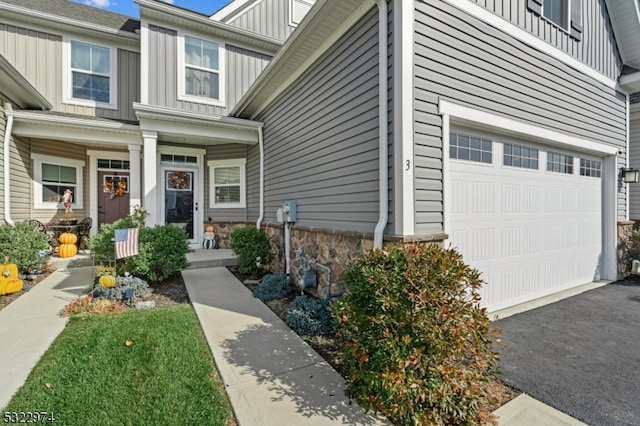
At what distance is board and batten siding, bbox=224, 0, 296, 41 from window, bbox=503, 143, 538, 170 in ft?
24.4

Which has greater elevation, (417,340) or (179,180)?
(179,180)

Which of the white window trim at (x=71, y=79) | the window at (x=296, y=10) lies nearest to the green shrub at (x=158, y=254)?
the white window trim at (x=71, y=79)

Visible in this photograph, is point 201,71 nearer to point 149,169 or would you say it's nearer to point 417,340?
point 149,169

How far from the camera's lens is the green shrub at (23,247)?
16.8 feet

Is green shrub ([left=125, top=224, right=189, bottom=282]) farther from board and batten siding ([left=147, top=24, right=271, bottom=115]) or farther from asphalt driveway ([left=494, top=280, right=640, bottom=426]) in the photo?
asphalt driveway ([left=494, top=280, right=640, bottom=426])

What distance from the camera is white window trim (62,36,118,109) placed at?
757 centimetres

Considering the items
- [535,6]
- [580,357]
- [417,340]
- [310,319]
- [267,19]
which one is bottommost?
[580,357]

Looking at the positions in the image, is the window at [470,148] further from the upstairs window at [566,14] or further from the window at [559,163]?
the upstairs window at [566,14]

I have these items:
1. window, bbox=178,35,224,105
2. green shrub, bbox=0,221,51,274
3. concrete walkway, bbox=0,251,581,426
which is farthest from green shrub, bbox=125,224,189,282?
window, bbox=178,35,224,105

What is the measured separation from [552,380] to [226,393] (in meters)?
2.76

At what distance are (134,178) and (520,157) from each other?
7898 mm

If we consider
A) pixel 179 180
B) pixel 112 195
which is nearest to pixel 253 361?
pixel 179 180

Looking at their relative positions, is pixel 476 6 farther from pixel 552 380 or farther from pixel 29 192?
pixel 29 192

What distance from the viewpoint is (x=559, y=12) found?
5.02 m
